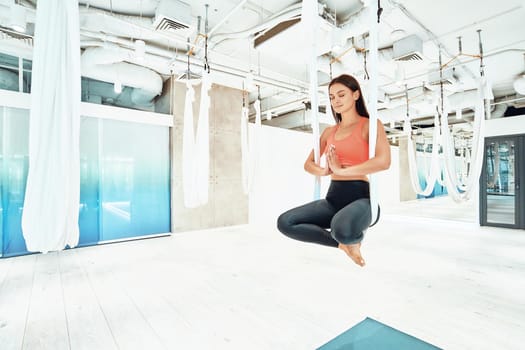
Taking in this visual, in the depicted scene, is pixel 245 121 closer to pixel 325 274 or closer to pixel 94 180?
pixel 325 274

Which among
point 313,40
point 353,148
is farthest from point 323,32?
point 353,148

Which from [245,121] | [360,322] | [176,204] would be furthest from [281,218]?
[176,204]

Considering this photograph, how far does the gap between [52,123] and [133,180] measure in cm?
434

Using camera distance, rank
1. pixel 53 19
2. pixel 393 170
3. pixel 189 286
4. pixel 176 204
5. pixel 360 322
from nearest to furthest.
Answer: pixel 53 19 → pixel 360 322 → pixel 189 286 → pixel 176 204 → pixel 393 170

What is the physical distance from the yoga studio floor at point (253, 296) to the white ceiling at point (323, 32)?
2534 mm

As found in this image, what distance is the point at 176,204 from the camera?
577cm

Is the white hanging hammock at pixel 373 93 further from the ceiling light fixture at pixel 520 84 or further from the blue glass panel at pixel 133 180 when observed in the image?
the ceiling light fixture at pixel 520 84

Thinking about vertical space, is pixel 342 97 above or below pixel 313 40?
below

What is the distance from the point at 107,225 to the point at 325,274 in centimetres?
420

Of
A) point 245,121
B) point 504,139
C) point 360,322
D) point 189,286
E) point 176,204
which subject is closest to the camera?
point 360,322

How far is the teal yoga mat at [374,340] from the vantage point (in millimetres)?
1783

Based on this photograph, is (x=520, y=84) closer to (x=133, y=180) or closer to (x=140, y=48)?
(x=140, y=48)

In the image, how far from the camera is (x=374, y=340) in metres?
1.87

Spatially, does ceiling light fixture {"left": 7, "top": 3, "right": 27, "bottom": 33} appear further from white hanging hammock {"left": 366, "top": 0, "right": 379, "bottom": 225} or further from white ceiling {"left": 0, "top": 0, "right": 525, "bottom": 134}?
white hanging hammock {"left": 366, "top": 0, "right": 379, "bottom": 225}
